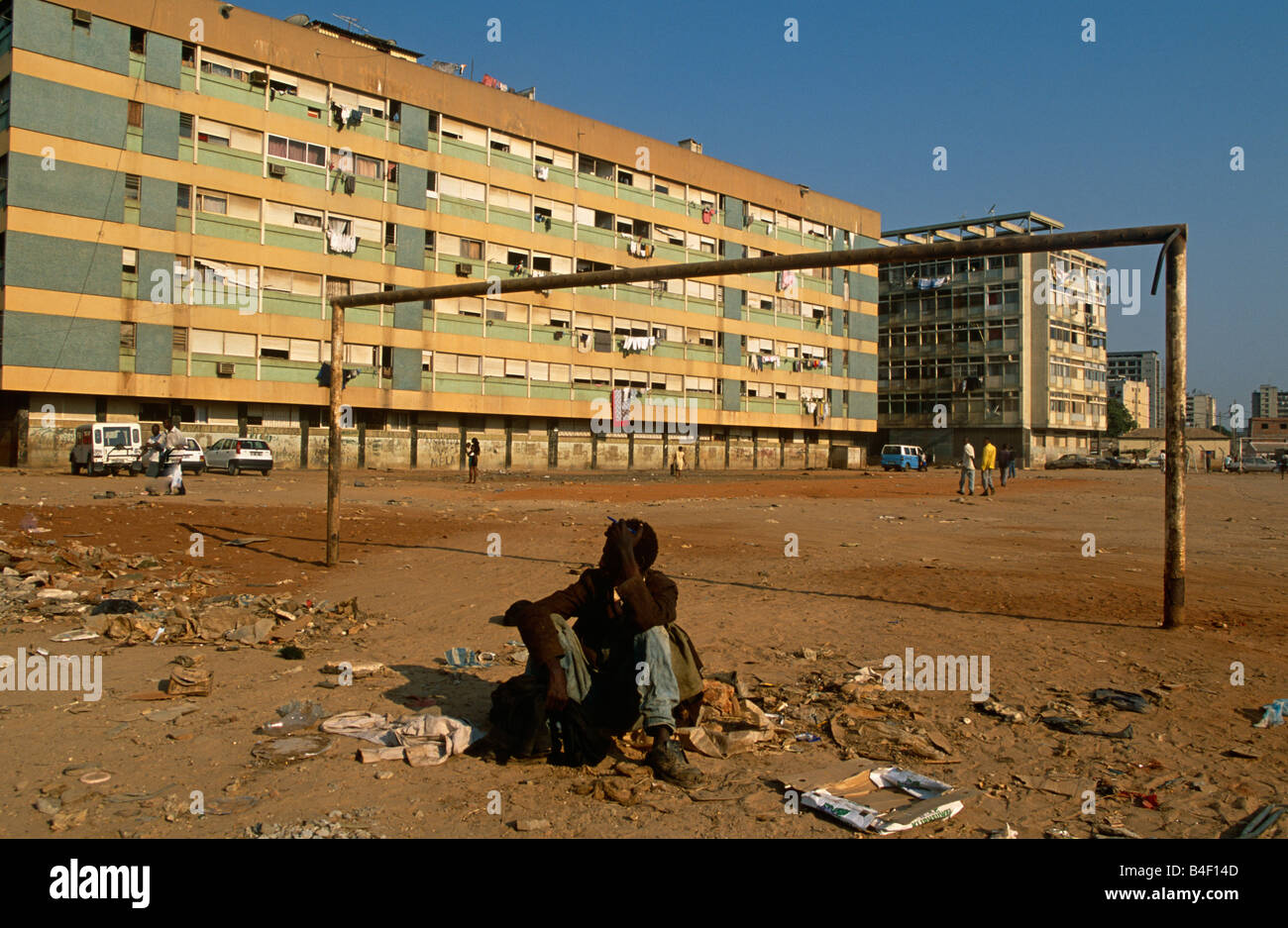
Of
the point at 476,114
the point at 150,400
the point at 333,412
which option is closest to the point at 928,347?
the point at 476,114

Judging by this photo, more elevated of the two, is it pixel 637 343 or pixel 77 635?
pixel 637 343

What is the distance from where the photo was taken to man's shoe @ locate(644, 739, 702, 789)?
16.4 ft

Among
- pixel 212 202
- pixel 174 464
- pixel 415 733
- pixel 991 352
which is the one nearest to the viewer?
pixel 415 733

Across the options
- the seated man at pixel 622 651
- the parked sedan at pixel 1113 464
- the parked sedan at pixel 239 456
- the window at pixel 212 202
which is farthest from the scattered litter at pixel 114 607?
the parked sedan at pixel 1113 464

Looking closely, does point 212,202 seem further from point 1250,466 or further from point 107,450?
point 1250,466

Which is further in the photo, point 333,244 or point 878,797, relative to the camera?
point 333,244

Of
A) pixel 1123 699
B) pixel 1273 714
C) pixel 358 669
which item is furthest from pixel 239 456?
pixel 1273 714

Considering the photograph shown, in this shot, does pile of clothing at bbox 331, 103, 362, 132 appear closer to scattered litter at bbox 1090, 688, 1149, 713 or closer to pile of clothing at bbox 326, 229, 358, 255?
pile of clothing at bbox 326, 229, 358, 255

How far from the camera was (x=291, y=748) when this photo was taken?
5461 millimetres

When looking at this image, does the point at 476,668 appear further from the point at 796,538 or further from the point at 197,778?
the point at 796,538

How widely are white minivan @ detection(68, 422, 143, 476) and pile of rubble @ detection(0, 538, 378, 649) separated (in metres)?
19.8

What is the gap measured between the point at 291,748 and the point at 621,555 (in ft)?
7.77

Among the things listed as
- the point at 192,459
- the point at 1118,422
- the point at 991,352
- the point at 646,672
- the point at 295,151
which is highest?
the point at 295,151

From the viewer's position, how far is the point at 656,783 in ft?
16.5
